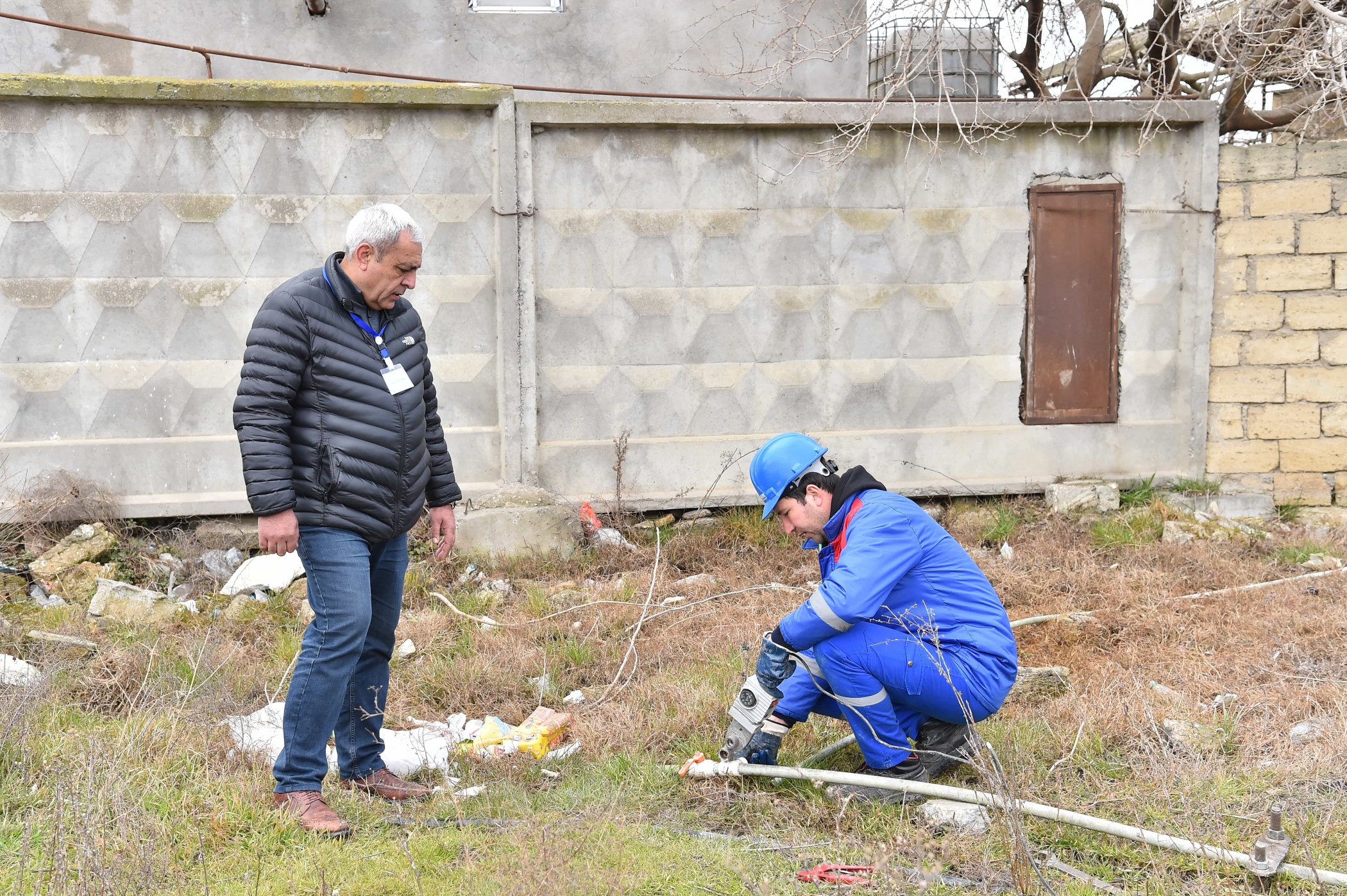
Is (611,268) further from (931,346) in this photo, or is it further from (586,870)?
(586,870)

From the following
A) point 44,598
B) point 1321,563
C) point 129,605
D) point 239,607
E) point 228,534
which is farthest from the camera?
point 228,534

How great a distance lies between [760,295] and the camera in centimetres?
736

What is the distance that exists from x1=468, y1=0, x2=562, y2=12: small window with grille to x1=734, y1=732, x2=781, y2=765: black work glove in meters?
6.72

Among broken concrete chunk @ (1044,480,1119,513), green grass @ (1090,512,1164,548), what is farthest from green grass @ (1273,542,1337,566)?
broken concrete chunk @ (1044,480,1119,513)

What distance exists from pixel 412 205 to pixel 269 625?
2.77m

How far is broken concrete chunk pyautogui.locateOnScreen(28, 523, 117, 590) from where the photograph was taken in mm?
6227

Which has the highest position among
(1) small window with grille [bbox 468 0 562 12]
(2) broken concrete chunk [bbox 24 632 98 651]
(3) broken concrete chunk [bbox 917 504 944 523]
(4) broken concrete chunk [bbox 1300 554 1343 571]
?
(1) small window with grille [bbox 468 0 562 12]

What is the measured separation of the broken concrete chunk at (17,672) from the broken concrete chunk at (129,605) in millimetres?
774

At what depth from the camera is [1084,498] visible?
7.48 metres

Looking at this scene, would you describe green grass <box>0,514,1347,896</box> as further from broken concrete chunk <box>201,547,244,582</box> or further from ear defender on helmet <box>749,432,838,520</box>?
broken concrete chunk <box>201,547,244,582</box>

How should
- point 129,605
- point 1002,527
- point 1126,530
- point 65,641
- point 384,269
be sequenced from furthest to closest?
point 1002,527, point 1126,530, point 129,605, point 65,641, point 384,269

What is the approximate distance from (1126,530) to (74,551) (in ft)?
20.8

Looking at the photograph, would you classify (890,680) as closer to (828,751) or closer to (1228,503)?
(828,751)

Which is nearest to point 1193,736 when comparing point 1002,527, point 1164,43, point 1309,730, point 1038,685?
point 1309,730
